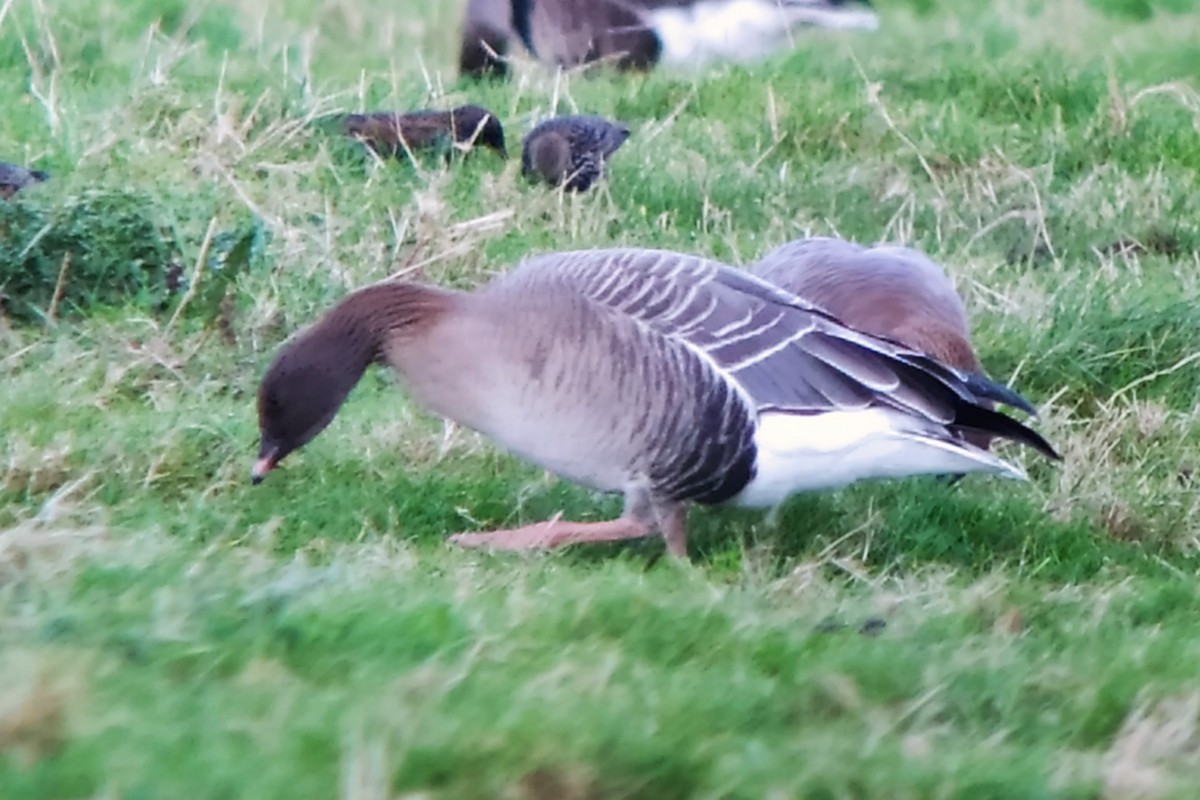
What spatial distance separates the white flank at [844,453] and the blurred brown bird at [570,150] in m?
2.63

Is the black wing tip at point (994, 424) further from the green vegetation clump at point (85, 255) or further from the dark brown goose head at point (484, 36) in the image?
the dark brown goose head at point (484, 36)

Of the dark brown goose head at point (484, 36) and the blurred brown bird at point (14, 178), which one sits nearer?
the blurred brown bird at point (14, 178)

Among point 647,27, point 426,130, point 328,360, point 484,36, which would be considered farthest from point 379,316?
point 647,27

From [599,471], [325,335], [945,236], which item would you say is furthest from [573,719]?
[945,236]

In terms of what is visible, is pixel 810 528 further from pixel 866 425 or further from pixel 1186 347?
pixel 1186 347

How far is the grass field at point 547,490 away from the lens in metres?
2.96

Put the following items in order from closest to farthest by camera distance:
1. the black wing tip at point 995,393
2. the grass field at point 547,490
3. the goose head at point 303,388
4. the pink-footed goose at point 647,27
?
the grass field at point 547,490 → the goose head at point 303,388 → the black wing tip at point 995,393 → the pink-footed goose at point 647,27

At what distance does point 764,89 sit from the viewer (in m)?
9.22

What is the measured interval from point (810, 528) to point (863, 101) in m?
4.23

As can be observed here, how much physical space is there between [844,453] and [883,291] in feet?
3.33

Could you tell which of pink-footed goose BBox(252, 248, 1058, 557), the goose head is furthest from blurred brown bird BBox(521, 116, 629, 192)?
the goose head

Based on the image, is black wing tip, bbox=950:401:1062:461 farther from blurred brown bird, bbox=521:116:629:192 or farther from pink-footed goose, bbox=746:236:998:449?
blurred brown bird, bbox=521:116:629:192

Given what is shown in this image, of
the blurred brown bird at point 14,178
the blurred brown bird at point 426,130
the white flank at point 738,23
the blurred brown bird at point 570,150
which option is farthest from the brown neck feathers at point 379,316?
the white flank at point 738,23

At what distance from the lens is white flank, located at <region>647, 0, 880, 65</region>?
1285cm
